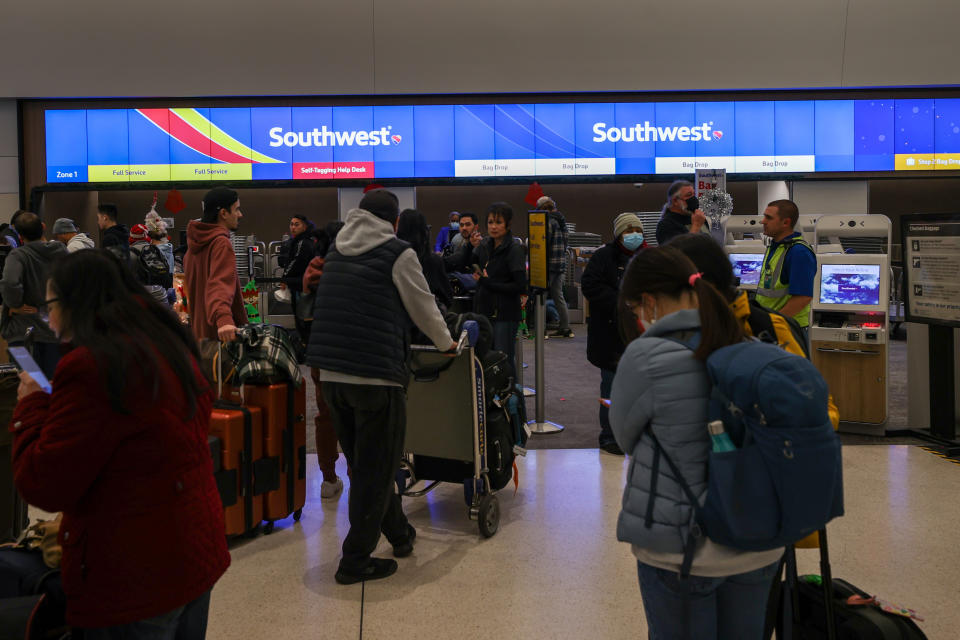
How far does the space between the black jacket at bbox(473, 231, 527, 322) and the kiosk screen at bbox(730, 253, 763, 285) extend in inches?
106

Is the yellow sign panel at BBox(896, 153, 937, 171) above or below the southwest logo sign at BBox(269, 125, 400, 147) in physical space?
below

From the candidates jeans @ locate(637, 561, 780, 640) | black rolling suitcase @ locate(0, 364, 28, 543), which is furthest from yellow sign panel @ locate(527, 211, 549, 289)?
jeans @ locate(637, 561, 780, 640)

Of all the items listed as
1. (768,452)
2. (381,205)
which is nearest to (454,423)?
(381,205)

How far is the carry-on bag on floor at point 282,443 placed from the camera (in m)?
4.05

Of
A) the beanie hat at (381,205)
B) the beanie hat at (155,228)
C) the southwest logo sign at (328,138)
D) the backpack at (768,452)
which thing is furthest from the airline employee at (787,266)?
the southwest logo sign at (328,138)

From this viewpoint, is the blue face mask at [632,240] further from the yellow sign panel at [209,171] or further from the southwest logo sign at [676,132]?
the yellow sign panel at [209,171]

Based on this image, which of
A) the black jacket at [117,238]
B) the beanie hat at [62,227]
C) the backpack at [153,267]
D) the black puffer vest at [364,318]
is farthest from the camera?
the beanie hat at [62,227]

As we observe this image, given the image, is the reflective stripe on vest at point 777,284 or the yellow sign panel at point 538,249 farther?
the yellow sign panel at point 538,249

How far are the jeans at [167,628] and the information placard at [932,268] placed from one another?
17.8ft

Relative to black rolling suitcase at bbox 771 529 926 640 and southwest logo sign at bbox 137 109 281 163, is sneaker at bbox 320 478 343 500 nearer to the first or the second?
black rolling suitcase at bbox 771 529 926 640

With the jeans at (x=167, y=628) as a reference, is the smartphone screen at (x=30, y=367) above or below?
above

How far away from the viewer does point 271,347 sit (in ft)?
13.4

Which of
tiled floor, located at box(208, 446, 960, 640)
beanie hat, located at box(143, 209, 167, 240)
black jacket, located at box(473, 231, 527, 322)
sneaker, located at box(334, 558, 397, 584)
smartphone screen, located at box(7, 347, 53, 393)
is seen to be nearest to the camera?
smartphone screen, located at box(7, 347, 53, 393)

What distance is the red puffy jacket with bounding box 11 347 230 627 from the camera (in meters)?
1.64
